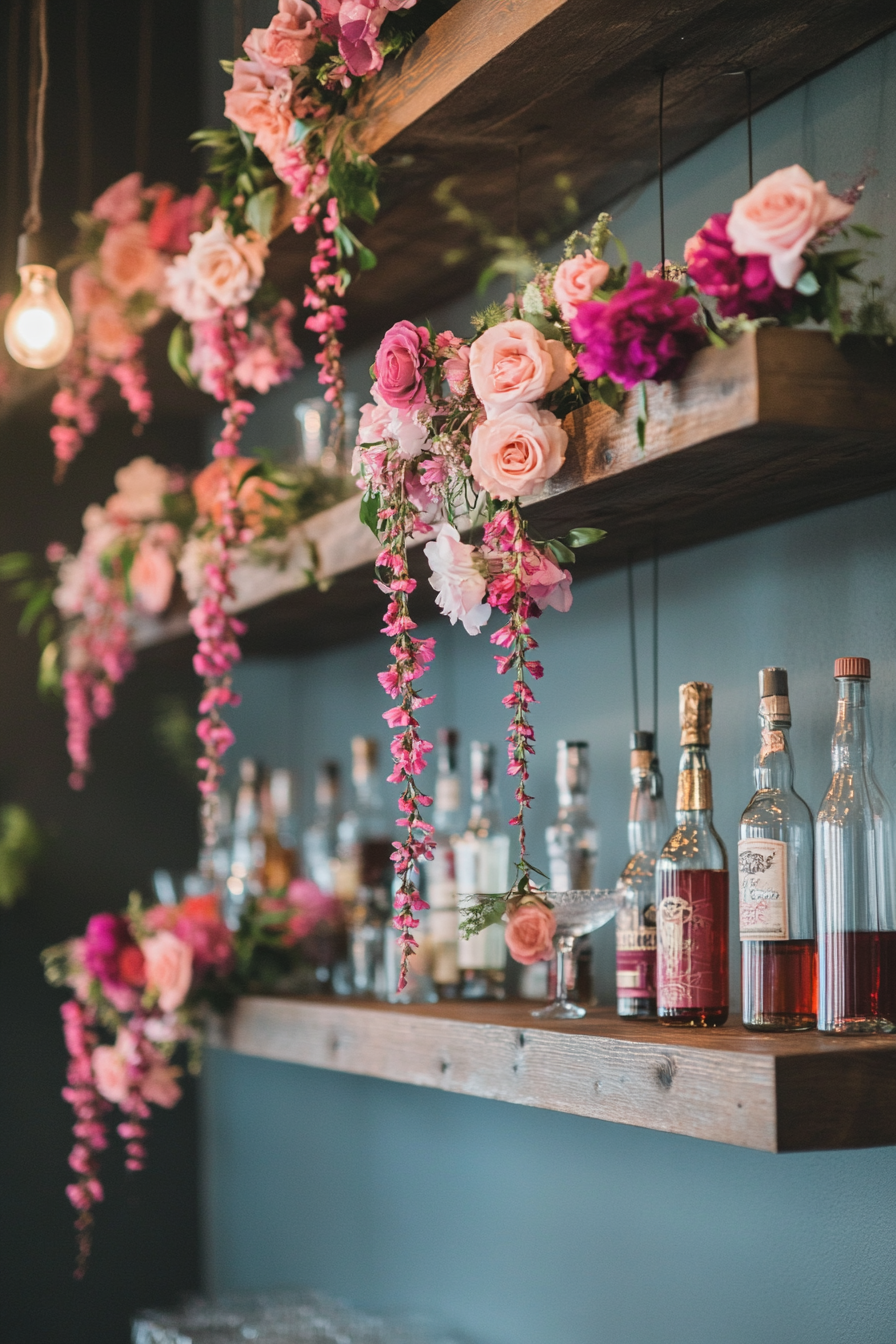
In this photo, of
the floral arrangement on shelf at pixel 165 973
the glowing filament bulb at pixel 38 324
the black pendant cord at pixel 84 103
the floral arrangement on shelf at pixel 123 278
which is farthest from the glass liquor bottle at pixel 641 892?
the black pendant cord at pixel 84 103

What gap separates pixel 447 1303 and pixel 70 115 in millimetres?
2284

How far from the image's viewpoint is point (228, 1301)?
6.94 feet

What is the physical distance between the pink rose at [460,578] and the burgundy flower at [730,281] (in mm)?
340

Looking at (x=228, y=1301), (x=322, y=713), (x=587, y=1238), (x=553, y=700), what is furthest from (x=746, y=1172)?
(x=322, y=713)

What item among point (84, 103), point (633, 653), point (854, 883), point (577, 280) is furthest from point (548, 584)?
point (84, 103)

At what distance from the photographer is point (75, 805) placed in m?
2.71

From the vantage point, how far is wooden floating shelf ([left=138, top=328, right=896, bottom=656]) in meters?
1.05

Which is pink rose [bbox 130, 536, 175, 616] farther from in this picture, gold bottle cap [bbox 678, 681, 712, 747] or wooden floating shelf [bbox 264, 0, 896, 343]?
gold bottle cap [bbox 678, 681, 712, 747]

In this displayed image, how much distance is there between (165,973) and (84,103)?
1.79m

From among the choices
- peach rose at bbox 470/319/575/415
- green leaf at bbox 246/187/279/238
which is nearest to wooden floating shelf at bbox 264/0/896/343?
green leaf at bbox 246/187/279/238

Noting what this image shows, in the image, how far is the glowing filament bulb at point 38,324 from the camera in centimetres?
188

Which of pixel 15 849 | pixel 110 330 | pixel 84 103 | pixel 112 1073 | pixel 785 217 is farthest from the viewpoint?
pixel 84 103

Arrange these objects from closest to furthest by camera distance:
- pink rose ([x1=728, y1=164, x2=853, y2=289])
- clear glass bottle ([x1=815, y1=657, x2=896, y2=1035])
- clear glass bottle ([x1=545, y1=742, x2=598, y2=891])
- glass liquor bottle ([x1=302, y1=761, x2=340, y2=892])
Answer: pink rose ([x1=728, y1=164, x2=853, y2=289])
clear glass bottle ([x1=815, y1=657, x2=896, y2=1035])
clear glass bottle ([x1=545, y1=742, x2=598, y2=891])
glass liquor bottle ([x1=302, y1=761, x2=340, y2=892])

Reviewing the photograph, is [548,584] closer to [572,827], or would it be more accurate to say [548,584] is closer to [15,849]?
[572,827]
